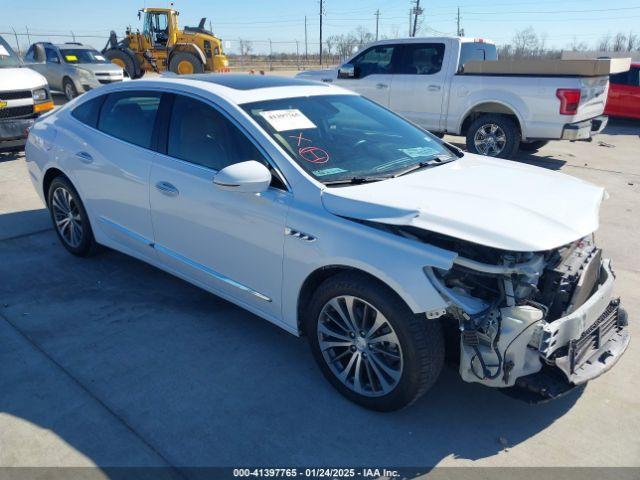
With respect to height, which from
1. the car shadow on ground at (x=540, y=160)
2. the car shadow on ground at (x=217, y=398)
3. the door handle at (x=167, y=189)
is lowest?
the car shadow on ground at (x=217, y=398)

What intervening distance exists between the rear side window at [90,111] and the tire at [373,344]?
8.84 feet

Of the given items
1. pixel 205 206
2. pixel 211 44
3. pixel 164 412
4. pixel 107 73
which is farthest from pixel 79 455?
pixel 211 44

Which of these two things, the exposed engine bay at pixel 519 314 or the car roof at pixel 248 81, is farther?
the car roof at pixel 248 81

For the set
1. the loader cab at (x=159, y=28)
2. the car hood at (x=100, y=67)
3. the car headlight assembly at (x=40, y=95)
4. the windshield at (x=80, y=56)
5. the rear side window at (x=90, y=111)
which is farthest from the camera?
the loader cab at (x=159, y=28)

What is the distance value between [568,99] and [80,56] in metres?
14.4

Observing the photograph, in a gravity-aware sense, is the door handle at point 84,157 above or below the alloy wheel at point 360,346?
above

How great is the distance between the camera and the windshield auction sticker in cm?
339

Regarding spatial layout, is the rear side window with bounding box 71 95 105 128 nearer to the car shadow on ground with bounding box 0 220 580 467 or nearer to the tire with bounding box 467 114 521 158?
the car shadow on ground with bounding box 0 220 580 467

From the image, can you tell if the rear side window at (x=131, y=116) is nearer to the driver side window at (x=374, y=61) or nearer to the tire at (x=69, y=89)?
the driver side window at (x=374, y=61)

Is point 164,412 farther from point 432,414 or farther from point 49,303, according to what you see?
point 49,303

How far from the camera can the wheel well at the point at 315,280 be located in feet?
9.30

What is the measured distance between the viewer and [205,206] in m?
3.44

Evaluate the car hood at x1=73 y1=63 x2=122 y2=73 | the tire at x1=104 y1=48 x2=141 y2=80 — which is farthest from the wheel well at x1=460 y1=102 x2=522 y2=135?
the tire at x1=104 y1=48 x2=141 y2=80

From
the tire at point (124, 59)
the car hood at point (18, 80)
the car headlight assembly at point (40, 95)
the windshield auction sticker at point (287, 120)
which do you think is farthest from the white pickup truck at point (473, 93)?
the tire at point (124, 59)
